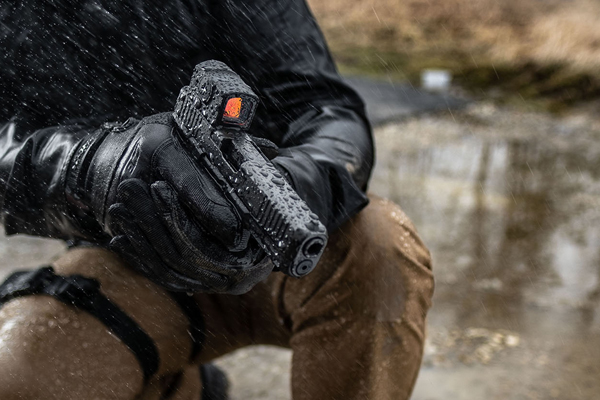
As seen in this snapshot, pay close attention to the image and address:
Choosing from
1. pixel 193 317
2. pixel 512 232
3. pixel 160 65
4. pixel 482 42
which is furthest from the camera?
pixel 482 42

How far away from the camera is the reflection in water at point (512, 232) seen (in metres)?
2.35

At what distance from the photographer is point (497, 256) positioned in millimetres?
2855

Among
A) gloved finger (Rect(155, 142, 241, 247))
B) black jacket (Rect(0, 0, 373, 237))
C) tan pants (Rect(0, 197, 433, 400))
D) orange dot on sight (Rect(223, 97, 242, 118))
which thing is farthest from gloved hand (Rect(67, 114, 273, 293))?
black jacket (Rect(0, 0, 373, 237))

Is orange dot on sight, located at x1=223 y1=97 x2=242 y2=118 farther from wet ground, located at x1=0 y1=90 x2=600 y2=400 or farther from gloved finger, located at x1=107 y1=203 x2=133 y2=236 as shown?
wet ground, located at x1=0 y1=90 x2=600 y2=400

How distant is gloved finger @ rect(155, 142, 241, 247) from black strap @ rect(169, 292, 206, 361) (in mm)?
377

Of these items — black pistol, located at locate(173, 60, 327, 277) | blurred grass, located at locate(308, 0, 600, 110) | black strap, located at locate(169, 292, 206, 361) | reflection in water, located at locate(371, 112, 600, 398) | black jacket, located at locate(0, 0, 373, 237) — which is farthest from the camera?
blurred grass, located at locate(308, 0, 600, 110)

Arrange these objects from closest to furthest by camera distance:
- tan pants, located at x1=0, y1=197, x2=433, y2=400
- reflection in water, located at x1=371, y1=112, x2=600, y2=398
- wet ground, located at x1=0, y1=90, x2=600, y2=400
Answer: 1. tan pants, located at x1=0, y1=197, x2=433, y2=400
2. wet ground, located at x1=0, y1=90, x2=600, y2=400
3. reflection in water, located at x1=371, y1=112, x2=600, y2=398

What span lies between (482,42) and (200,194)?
6.49 m

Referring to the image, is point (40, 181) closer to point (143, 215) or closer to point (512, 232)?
point (143, 215)

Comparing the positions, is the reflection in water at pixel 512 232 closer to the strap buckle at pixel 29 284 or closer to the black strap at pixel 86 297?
the black strap at pixel 86 297

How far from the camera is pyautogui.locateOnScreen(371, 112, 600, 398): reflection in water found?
7.70ft

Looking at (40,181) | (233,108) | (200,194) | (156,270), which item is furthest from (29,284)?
(233,108)

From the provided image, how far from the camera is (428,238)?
3.03m

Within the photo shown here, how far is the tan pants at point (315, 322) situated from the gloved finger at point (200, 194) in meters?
0.34
